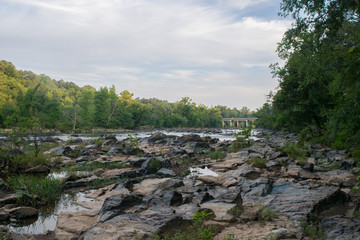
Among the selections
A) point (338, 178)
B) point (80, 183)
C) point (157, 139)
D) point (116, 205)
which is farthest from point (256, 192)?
point (157, 139)

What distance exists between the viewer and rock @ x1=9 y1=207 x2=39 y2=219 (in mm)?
6395

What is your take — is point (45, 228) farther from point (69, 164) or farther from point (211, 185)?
point (69, 164)

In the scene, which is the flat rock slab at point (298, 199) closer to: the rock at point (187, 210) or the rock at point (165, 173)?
the rock at point (187, 210)

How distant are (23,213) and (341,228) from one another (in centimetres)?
741

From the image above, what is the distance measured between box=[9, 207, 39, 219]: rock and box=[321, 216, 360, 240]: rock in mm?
6962

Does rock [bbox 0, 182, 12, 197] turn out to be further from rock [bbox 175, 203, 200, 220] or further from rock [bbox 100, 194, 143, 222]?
rock [bbox 175, 203, 200, 220]

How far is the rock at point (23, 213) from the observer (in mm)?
6395

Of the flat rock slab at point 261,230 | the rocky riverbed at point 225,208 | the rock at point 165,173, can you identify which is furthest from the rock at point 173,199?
the rock at point 165,173

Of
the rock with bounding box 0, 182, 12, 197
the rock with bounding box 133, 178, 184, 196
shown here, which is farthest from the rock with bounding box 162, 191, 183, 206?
the rock with bounding box 0, 182, 12, 197

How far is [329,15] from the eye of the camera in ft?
29.2

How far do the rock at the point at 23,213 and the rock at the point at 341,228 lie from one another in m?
6.96

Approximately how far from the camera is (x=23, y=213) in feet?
21.3

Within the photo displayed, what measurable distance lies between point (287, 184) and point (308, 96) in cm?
1480

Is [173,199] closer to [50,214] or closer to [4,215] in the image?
[50,214]
